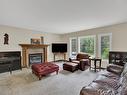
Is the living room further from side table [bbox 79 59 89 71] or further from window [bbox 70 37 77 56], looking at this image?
side table [bbox 79 59 89 71]

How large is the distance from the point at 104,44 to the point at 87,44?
1286 millimetres

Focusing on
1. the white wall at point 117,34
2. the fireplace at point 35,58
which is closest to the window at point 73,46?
the white wall at point 117,34

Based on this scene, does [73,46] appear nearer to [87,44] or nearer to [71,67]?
[87,44]

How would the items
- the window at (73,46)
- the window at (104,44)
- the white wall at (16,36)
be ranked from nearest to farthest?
the white wall at (16,36) < the window at (104,44) < the window at (73,46)

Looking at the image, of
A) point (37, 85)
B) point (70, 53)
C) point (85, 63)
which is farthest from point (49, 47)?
point (37, 85)

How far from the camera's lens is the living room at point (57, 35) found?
2822 millimetres

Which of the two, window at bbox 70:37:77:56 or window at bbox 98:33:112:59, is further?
window at bbox 70:37:77:56

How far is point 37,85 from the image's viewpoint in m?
3.33

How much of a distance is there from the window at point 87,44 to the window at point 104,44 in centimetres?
47

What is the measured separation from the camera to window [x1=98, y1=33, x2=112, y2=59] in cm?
549

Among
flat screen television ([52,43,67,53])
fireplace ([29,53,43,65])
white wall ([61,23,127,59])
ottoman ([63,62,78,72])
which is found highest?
white wall ([61,23,127,59])

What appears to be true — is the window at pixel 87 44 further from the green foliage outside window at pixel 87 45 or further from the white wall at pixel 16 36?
the white wall at pixel 16 36

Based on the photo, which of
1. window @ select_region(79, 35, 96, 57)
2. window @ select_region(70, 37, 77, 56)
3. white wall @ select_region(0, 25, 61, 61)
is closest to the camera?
white wall @ select_region(0, 25, 61, 61)

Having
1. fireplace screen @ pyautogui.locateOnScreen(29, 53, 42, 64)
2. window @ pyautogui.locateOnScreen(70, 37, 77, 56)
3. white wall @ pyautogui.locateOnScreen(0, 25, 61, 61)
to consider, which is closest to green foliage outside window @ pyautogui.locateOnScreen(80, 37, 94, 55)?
window @ pyautogui.locateOnScreen(70, 37, 77, 56)
